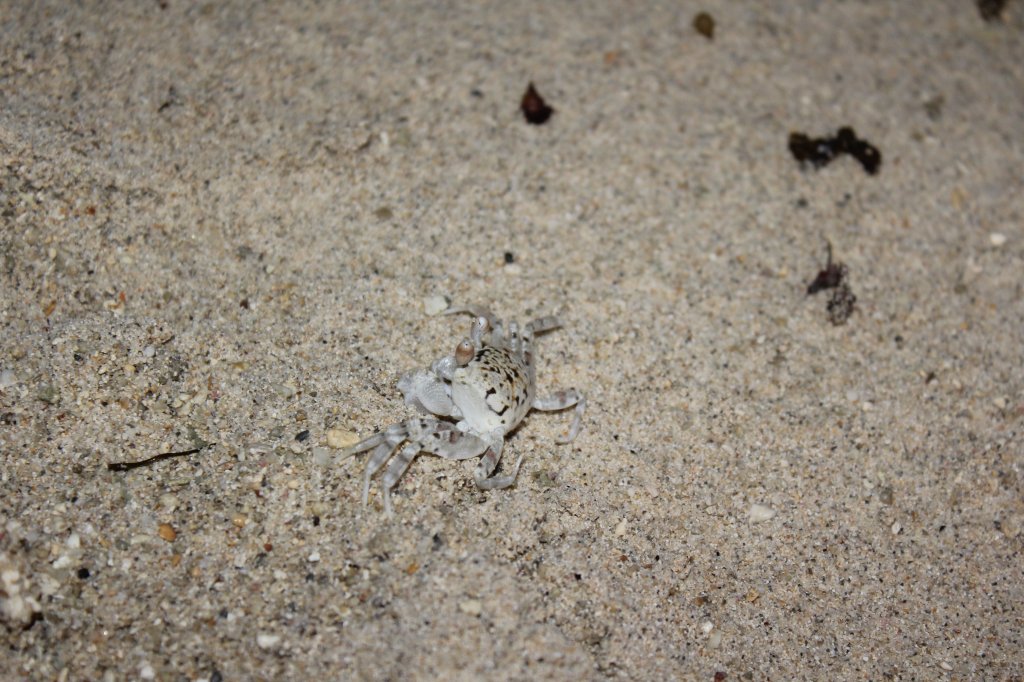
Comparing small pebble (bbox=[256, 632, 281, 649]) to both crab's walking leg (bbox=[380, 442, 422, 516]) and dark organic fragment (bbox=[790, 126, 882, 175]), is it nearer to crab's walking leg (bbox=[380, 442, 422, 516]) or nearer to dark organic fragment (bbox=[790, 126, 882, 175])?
crab's walking leg (bbox=[380, 442, 422, 516])

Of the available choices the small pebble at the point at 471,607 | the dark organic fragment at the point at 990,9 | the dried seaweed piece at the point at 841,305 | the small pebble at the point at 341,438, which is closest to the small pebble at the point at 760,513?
the dried seaweed piece at the point at 841,305

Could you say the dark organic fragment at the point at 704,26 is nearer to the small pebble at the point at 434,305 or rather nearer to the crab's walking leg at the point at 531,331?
the crab's walking leg at the point at 531,331

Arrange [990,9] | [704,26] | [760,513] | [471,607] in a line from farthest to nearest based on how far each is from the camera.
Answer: [990,9] < [704,26] < [760,513] < [471,607]

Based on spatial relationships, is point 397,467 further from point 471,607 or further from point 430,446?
point 471,607

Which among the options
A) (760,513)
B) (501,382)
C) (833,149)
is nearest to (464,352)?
(501,382)

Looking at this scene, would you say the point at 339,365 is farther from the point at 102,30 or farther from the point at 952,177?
the point at 952,177
